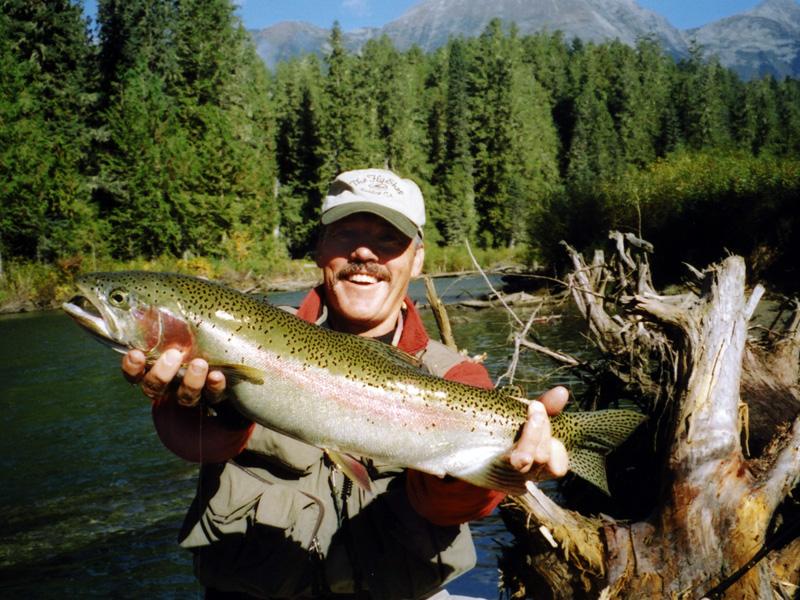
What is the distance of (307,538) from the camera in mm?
2982

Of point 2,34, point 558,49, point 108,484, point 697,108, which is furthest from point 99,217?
point 558,49

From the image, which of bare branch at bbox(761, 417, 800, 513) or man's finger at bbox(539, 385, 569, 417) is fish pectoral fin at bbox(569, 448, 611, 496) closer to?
man's finger at bbox(539, 385, 569, 417)

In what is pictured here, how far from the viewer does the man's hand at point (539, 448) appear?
8.27 feet

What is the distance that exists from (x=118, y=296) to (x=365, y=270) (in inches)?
47.6

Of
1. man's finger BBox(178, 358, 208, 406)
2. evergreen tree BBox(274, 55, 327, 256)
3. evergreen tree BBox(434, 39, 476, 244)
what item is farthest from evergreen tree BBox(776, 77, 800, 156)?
man's finger BBox(178, 358, 208, 406)

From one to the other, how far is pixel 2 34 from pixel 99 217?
30.7 ft

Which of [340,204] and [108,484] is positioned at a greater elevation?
[340,204]

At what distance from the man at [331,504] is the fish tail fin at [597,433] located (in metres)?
0.20

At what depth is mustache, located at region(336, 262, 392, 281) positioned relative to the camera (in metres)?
3.36

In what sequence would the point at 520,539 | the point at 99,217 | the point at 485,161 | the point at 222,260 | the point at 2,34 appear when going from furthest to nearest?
the point at 485,161 < the point at 222,260 < the point at 99,217 < the point at 2,34 < the point at 520,539

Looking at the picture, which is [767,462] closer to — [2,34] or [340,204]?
[340,204]

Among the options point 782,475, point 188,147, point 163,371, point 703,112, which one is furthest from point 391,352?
point 703,112

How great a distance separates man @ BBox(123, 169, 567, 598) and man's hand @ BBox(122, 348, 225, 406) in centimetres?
13

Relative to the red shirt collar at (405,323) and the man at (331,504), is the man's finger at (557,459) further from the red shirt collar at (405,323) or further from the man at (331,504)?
the red shirt collar at (405,323)
